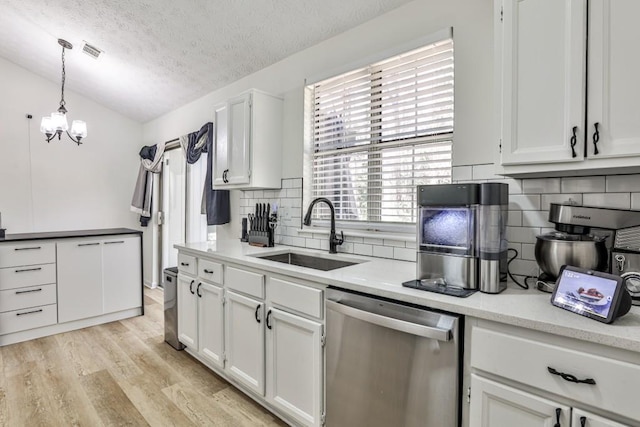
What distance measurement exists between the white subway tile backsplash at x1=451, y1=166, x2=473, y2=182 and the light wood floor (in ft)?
5.74

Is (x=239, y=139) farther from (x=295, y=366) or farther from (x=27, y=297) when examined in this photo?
(x=27, y=297)

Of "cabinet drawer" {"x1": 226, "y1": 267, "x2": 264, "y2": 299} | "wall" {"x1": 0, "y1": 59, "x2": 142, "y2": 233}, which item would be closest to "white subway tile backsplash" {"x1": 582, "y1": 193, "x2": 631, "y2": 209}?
"cabinet drawer" {"x1": 226, "y1": 267, "x2": 264, "y2": 299}

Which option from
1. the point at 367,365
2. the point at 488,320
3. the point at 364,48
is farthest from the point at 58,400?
the point at 364,48

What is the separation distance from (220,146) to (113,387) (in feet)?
6.76

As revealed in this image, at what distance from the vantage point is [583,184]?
145 centimetres

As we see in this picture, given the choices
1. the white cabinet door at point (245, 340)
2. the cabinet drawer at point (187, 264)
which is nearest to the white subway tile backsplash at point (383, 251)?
the white cabinet door at point (245, 340)

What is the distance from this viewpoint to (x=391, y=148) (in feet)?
7.34

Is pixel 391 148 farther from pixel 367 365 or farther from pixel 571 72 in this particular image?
pixel 367 365

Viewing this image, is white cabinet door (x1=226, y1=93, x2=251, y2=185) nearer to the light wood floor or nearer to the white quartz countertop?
the white quartz countertop

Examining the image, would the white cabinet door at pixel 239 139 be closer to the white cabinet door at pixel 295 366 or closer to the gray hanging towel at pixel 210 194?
the gray hanging towel at pixel 210 194

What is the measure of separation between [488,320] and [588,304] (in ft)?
0.96

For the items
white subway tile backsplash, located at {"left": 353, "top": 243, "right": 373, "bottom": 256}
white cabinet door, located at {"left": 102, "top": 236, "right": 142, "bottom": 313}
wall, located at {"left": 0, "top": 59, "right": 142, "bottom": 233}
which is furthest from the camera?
wall, located at {"left": 0, "top": 59, "right": 142, "bottom": 233}

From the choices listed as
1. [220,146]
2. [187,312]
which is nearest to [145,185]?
[220,146]

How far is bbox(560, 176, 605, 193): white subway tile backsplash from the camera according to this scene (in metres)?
1.41
